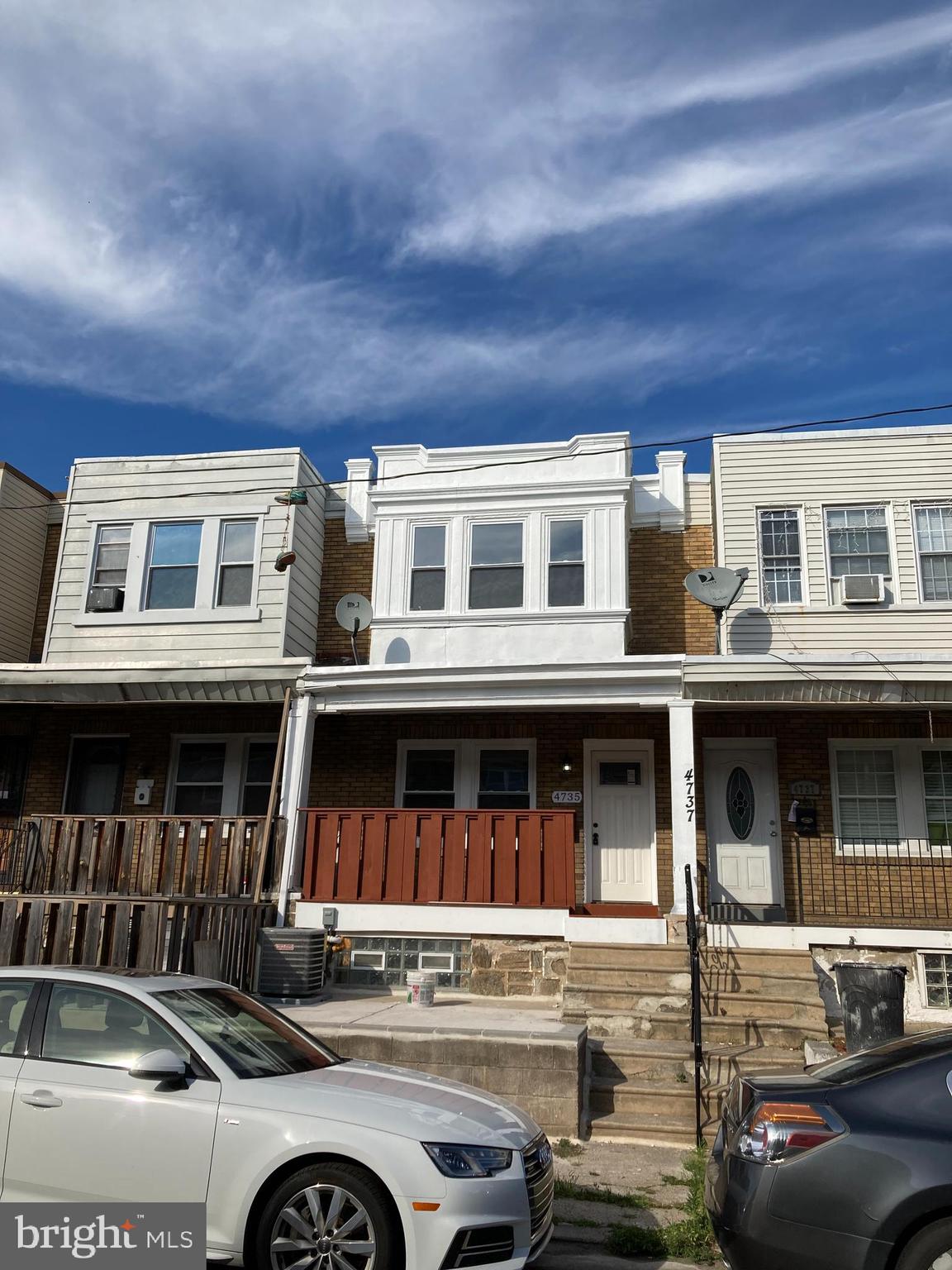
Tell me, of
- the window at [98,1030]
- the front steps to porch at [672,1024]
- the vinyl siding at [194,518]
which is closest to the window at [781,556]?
the front steps to porch at [672,1024]

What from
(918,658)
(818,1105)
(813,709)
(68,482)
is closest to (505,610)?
(813,709)

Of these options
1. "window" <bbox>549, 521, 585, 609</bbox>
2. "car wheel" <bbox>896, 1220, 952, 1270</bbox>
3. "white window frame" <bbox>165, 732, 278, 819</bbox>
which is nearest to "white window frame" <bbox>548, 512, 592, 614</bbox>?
"window" <bbox>549, 521, 585, 609</bbox>

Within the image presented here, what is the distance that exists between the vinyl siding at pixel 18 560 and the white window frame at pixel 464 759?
6.38 metres

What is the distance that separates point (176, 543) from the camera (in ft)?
47.8

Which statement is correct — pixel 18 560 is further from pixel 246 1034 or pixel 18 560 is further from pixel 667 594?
pixel 246 1034

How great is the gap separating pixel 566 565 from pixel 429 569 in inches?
74.6

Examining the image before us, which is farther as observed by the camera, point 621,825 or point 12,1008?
point 621,825

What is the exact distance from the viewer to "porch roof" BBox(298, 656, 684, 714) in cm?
1196

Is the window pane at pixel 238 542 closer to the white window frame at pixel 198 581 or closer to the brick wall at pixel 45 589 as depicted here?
the white window frame at pixel 198 581

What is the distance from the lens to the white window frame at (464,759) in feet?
45.7

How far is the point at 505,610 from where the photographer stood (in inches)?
520

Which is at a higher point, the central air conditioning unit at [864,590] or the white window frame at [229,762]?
the central air conditioning unit at [864,590]

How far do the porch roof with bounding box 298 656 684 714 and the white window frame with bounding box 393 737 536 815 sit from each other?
157 centimetres

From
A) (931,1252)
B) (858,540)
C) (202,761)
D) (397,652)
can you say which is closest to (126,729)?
(202,761)
